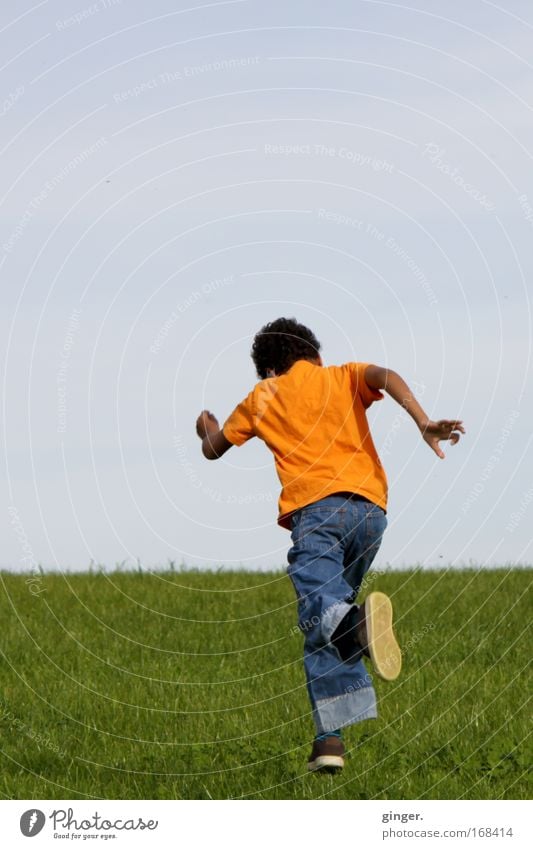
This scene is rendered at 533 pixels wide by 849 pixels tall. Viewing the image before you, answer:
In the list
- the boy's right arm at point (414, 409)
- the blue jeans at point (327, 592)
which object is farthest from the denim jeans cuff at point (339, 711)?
the boy's right arm at point (414, 409)

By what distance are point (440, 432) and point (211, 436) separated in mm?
1728

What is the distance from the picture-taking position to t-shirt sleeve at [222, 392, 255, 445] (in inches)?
352

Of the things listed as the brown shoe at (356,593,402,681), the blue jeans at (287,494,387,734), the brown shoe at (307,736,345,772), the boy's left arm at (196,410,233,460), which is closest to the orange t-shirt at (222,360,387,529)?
the blue jeans at (287,494,387,734)

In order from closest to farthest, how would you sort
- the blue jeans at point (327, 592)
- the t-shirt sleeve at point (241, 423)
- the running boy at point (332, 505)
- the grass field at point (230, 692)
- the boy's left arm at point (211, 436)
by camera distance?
the running boy at point (332, 505)
the blue jeans at point (327, 592)
the grass field at point (230, 692)
the t-shirt sleeve at point (241, 423)
the boy's left arm at point (211, 436)

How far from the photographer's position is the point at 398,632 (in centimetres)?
1359

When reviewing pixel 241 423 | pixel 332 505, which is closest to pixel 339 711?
pixel 332 505

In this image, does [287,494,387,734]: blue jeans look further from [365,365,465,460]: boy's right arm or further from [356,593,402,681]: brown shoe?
[365,365,465,460]: boy's right arm

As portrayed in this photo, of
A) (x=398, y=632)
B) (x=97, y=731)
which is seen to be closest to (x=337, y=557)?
(x=97, y=731)

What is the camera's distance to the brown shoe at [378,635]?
25.2ft

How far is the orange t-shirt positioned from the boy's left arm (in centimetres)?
23

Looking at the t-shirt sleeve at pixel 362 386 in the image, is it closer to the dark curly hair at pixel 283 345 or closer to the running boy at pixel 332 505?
the running boy at pixel 332 505

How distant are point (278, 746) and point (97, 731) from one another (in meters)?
1.56

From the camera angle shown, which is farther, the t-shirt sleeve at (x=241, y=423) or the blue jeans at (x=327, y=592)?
the t-shirt sleeve at (x=241, y=423)

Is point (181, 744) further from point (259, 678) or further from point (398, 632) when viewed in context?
point (398, 632)
